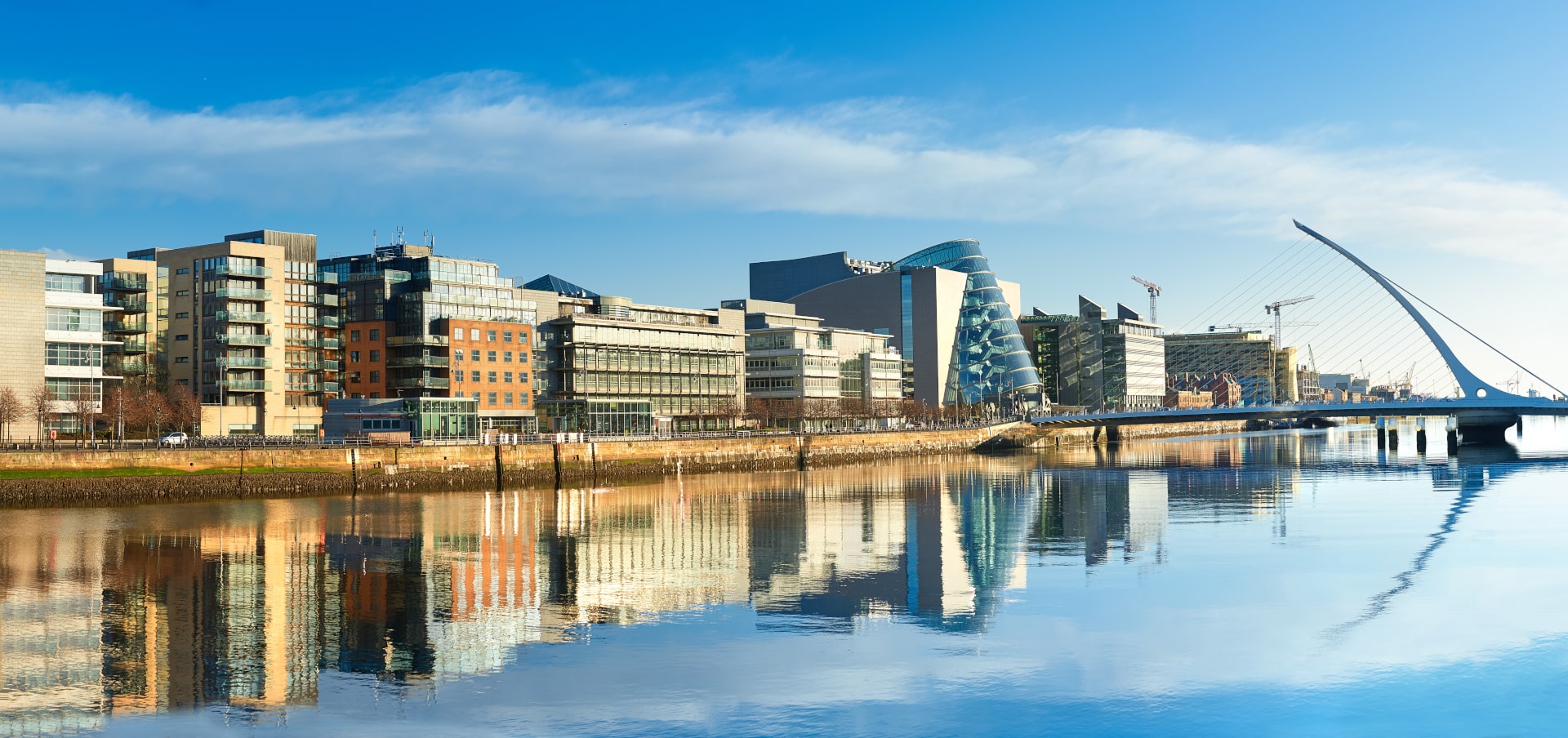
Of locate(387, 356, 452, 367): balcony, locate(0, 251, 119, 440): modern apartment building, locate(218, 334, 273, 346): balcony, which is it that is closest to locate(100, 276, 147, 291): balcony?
locate(0, 251, 119, 440): modern apartment building

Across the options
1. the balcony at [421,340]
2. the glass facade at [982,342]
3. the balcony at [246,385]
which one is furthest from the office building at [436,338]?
the glass facade at [982,342]

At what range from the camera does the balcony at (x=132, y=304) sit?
85287 millimetres

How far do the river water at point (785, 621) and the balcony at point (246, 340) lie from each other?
109ft

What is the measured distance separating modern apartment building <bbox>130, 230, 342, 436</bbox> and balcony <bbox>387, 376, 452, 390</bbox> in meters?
5.08

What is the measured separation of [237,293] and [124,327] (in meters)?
8.35

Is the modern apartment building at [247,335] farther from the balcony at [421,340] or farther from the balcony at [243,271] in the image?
the balcony at [421,340]

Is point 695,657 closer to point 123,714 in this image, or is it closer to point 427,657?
point 427,657

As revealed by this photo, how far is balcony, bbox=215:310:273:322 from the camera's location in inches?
3312

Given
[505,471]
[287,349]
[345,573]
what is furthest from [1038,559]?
[287,349]

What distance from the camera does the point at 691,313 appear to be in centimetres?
12344

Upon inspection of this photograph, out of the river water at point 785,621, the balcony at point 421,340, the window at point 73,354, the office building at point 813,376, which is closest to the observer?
the river water at point 785,621

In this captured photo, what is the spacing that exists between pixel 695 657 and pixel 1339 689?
10.8 meters

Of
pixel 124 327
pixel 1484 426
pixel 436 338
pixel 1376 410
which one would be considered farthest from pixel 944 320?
pixel 124 327

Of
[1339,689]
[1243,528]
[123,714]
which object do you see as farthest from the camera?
[1243,528]
